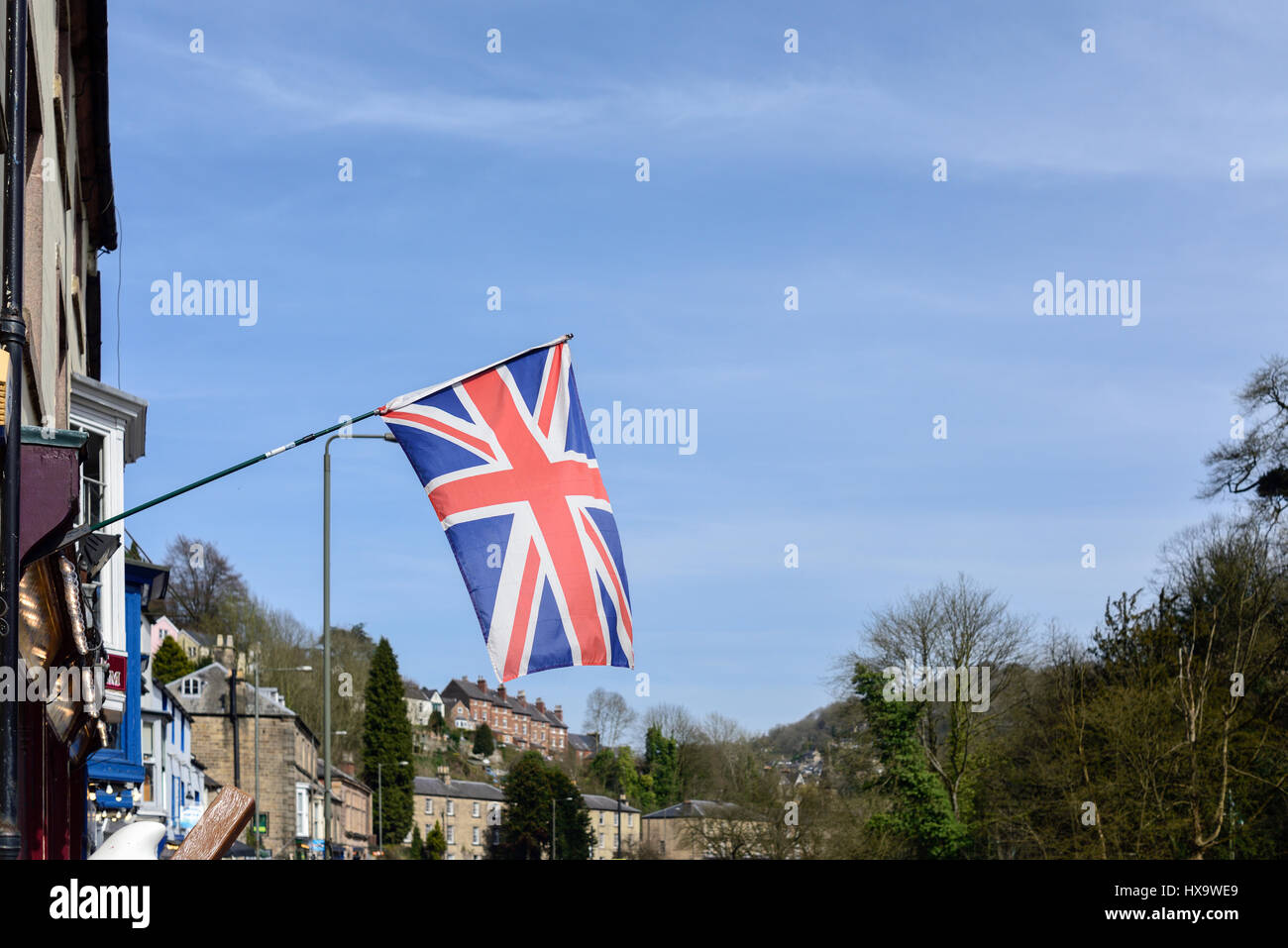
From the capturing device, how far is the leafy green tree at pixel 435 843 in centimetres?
11588

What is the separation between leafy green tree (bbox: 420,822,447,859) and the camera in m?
116

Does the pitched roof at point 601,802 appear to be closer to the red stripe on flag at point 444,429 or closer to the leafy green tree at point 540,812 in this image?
the leafy green tree at point 540,812

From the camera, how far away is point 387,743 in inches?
4796

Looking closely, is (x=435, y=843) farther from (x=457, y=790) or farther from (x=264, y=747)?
(x=264, y=747)

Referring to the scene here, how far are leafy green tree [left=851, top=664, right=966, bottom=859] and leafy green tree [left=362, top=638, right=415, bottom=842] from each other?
72.2 meters

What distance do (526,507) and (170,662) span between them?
7809 cm

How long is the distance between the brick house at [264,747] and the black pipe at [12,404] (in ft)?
232

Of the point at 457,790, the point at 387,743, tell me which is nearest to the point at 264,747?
the point at 387,743

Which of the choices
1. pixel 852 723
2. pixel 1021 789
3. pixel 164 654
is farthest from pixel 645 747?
pixel 1021 789

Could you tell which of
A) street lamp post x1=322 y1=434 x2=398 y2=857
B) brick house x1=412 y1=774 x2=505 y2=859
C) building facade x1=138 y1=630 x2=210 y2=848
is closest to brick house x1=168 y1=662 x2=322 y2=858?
building facade x1=138 y1=630 x2=210 y2=848

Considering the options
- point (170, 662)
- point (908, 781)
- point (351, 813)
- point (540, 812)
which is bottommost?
point (540, 812)

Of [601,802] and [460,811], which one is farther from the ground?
[460,811]

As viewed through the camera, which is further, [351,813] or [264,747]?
[351,813]
